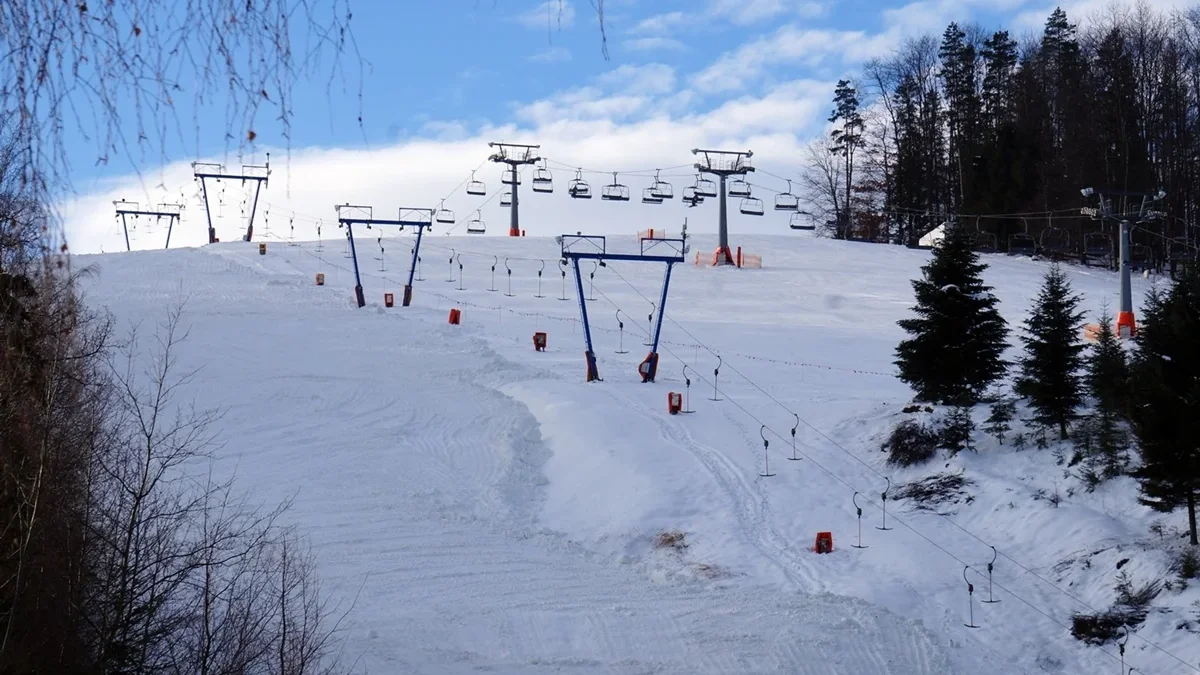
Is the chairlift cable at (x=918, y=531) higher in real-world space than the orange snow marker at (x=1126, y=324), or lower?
lower

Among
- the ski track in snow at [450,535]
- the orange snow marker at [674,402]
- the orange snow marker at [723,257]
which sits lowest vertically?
the ski track in snow at [450,535]

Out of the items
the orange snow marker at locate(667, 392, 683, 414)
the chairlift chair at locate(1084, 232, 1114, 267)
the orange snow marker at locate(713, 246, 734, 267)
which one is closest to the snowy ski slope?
the orange snow marker at locate(667, 392, 683, 414)

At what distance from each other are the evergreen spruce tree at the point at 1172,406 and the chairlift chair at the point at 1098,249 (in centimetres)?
3583

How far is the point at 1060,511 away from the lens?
17.6m

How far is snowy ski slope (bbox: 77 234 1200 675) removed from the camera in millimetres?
15297

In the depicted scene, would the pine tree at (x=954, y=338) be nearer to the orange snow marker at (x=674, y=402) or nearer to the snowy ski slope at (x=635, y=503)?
the snowy ski slope at (x=635, y=503)

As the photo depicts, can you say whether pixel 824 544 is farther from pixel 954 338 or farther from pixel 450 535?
pixel 450 535

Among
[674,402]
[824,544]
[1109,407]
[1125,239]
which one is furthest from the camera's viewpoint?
[1125,239]

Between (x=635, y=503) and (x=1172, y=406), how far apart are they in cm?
943

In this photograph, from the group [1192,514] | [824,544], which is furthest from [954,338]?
[1192,514]

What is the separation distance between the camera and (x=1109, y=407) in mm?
18719

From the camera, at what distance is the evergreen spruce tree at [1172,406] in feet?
50.1

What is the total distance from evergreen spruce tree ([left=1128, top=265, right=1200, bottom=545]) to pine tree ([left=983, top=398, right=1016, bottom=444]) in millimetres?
4394

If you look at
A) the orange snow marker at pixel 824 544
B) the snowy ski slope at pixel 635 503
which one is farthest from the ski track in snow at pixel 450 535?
the orange snow marker at pixel 824 544
